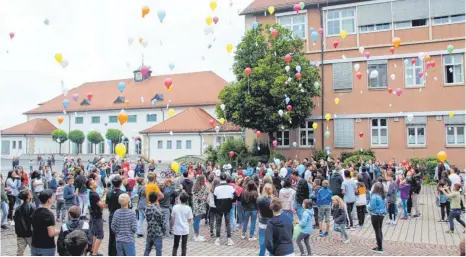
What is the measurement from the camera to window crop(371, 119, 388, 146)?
88.7 ft

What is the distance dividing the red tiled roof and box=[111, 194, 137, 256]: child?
4364 cm

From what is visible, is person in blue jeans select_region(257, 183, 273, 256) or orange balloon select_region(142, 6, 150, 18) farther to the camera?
orange balloon select_region(142, 6, 150, 18)

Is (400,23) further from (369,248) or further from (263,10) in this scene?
(369,248)

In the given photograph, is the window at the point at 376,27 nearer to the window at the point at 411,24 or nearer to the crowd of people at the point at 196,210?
the window at the point at 411,24

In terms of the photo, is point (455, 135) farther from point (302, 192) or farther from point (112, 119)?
point (112, 119)

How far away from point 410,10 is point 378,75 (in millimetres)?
4418

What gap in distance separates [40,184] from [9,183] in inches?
34.0

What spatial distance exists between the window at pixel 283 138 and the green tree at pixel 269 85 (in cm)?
207

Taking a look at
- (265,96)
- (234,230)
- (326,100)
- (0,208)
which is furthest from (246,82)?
(0,208)

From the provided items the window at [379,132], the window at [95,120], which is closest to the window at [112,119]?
the window at [95,120]

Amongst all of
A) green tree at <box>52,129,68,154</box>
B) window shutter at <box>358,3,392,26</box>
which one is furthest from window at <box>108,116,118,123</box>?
window shutter at <box>358,3,392,26</box>

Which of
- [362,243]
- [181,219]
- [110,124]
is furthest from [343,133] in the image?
[110,124]

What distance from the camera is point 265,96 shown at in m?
26.1

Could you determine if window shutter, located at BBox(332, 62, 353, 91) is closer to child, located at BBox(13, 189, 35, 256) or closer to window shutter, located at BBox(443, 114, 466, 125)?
window shutter, located at BBox(443, 114, 466, 125)
